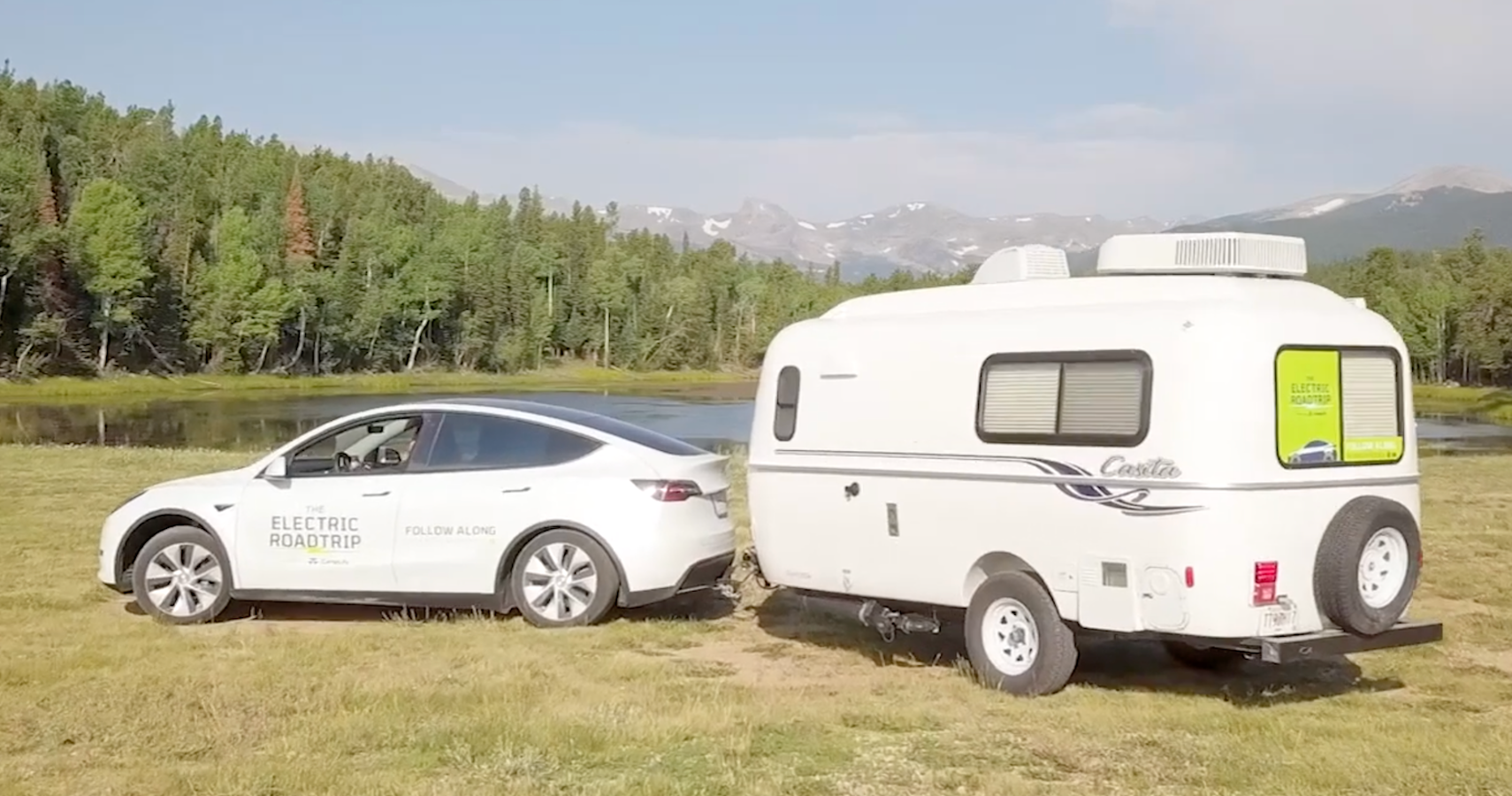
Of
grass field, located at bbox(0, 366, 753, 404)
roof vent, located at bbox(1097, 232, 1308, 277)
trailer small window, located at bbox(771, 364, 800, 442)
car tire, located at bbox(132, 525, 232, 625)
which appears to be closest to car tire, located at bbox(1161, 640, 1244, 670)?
roof vent, located at bbox(1097, 232, 1308, 277)

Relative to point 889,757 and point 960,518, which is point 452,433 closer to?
point 960,518

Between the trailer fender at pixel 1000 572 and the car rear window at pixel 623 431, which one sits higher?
the car rear window at pixel 623 431

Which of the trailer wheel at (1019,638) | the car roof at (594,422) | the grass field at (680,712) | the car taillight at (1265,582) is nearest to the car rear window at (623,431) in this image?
the car roof at (594,422)

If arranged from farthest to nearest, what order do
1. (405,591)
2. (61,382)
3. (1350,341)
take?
1. (61,382)
2. (405,591)
3. (1350,341)

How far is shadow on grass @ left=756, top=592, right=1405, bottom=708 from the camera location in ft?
31.3

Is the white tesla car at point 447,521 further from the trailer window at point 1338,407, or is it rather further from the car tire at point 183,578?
the trailer window at point 1338,407

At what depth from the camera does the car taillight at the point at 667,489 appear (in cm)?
1116

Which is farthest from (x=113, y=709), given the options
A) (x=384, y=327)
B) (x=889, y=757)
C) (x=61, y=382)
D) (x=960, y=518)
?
(x=384, y=327)

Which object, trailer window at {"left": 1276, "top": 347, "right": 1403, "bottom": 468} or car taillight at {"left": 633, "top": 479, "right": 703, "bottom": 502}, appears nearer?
trailer window at {"left": 1276, "top": 347, "right": 1403, "bottom": 468}

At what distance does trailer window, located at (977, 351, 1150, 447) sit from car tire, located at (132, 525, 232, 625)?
6.12 m

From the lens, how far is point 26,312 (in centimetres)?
8250

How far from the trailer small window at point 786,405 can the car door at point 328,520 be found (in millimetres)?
2886

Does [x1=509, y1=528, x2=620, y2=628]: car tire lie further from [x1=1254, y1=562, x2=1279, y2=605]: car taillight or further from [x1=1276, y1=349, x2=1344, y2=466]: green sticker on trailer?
[x1=1276, y1=349, x2=1344, y2=466]: green sticker on trailer

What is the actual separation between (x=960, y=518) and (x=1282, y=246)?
2636 mm
